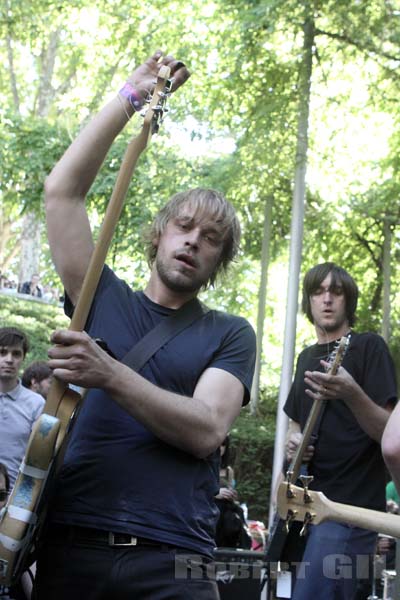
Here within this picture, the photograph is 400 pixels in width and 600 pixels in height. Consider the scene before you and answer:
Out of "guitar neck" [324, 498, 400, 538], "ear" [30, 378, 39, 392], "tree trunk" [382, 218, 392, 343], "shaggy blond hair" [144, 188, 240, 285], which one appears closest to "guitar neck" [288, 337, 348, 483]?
"shaggy blond hair" [144, 188, 240, 285]

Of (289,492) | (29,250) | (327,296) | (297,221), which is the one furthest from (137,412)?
(29,250)

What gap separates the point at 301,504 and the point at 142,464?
420 millimetres

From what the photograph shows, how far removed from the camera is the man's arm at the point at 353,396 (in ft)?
12.6

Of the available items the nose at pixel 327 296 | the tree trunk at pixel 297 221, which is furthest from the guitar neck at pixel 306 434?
the tree trunk at pixel 297 221

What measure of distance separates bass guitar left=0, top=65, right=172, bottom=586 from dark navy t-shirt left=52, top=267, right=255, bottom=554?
0.10m

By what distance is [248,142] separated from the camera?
38.4ft

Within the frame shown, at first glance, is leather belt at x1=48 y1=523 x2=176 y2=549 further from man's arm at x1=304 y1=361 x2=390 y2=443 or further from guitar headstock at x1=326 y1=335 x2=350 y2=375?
guitar headstock at x1=326 y1=335 x2=350 y2=375

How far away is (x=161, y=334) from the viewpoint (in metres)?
2.68

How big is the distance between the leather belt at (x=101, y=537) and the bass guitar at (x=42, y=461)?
0.08m

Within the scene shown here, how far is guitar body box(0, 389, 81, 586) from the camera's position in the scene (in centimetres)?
235

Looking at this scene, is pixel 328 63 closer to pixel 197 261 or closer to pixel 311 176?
pixel 311 176

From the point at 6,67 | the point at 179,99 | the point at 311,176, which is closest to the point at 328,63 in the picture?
the point at 179,99

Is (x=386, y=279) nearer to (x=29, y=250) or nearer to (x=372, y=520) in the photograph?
(x=372, y=520)

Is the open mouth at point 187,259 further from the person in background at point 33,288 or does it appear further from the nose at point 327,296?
the person in background at point 33,288
